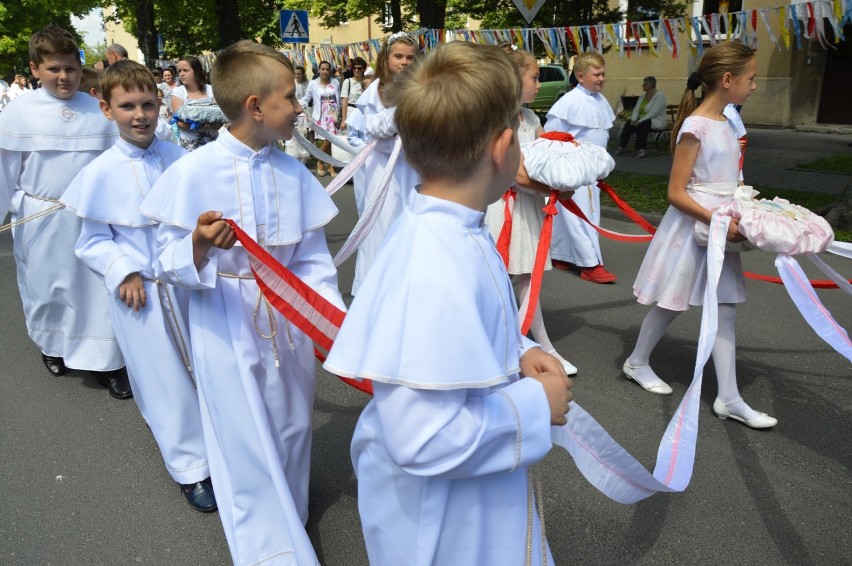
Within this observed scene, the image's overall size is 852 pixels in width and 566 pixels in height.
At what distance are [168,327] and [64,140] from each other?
1.81 meters

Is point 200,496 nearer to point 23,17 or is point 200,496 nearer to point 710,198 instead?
point 710,198

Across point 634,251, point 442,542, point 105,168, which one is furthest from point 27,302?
point 634,251

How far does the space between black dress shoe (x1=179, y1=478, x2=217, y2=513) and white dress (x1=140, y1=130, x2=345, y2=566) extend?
691mm

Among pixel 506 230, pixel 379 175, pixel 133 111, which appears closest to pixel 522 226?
pixel 506 230

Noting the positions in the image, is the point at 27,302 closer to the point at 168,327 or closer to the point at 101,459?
the point at 101,459

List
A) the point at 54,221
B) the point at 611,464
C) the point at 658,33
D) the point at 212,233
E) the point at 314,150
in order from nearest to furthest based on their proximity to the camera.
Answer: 1. the point at 611,464
2. the point at 212,233
3. the point at 314,150
4. the point at 54,221
5. the point at 658,33

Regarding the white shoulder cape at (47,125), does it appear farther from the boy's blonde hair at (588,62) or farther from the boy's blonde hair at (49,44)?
the boy's blonde hair at (588,62)

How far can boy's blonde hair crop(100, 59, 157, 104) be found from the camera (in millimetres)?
3223

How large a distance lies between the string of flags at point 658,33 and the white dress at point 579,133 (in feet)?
4.43

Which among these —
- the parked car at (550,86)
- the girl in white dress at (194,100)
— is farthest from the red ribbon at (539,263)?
the parked car at (550,86)

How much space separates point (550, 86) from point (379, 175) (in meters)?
20.4

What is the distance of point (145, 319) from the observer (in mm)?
3074

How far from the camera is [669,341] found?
5.11 meters

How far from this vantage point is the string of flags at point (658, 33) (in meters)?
9.73
